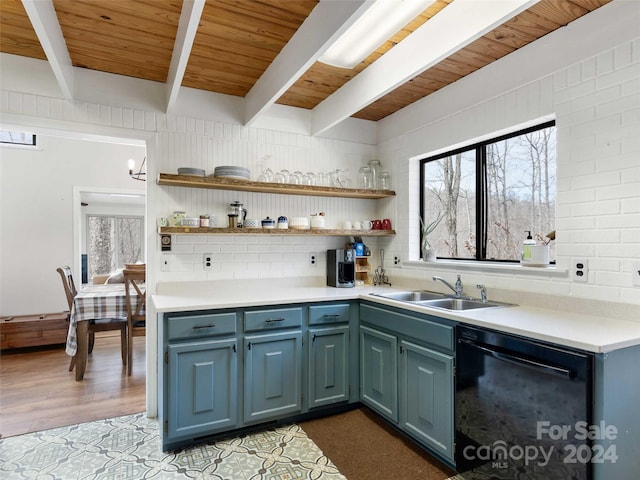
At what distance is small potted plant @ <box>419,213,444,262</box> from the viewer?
3129 millimetres

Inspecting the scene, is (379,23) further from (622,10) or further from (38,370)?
(38,370)

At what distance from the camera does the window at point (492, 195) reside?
2488mm

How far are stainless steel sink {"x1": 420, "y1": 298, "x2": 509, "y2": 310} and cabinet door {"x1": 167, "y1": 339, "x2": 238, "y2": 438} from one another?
1.40 m

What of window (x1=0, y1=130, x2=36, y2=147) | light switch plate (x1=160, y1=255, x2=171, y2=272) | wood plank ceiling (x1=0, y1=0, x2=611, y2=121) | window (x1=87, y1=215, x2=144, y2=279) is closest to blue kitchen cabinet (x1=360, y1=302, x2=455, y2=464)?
light switch plate (x1=160, y1=255, x2=171, y2=272)

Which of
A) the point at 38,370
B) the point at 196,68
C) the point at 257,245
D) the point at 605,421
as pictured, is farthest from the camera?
the point at 38,370

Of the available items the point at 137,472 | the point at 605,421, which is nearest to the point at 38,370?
the point at 137,472

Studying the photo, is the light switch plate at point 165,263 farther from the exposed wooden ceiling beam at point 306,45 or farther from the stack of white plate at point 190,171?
the exposed wooden ceiling beam at point 306,45

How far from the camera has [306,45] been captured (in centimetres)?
210

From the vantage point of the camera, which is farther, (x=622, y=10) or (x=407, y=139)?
(x=407, y=139)

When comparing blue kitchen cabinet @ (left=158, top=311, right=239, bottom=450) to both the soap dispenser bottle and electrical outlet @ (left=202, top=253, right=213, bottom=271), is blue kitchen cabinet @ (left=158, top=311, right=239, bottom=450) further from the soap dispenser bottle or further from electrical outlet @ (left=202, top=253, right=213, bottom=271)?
the soap dispenser bottle

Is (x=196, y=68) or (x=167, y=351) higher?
(x=196, y=68)

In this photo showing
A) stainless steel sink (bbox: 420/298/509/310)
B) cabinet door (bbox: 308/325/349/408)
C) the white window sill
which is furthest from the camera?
cabinet door (bbox: 308/325/349/408)

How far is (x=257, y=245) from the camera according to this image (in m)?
3.25

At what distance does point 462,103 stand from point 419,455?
8.06 feet
